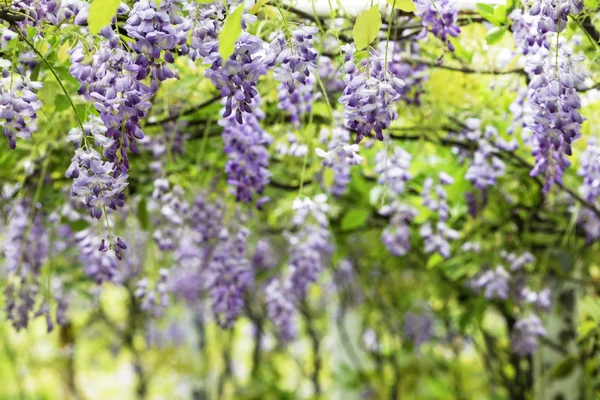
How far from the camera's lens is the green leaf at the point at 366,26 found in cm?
123

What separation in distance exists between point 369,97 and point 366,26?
122 mm

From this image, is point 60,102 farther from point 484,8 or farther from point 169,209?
point 484,8

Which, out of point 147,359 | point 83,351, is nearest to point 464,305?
point 147,359

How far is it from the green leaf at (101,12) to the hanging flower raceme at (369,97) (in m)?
0.46

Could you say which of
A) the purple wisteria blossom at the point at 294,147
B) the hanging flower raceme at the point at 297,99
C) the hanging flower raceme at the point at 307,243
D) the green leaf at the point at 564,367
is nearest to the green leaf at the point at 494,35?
the hanging flower raceme at the point at 297,99

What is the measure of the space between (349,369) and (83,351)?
5591 millimetres

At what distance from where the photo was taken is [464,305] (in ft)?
16.9

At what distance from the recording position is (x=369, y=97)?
1.30m

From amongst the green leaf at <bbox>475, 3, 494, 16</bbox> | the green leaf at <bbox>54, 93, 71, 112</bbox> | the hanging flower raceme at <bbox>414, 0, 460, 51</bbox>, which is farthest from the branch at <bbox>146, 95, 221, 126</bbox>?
the green leaf at <bbox>475, 3, 494, 16</bbox>

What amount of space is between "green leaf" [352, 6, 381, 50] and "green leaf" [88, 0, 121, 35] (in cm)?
40

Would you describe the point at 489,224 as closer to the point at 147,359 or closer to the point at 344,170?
the point at 344,170

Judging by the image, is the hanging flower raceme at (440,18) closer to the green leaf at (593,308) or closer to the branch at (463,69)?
the branch at (463,69)

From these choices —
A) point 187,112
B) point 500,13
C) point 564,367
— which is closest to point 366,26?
point 500,13

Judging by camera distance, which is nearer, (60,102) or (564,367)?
(60,102)
